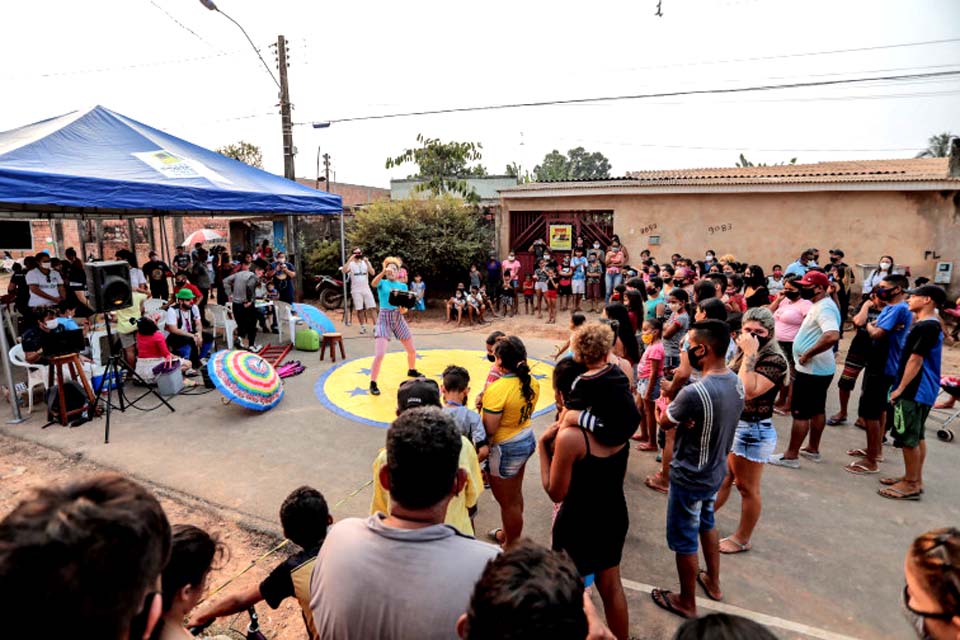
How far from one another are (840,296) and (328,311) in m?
11.3

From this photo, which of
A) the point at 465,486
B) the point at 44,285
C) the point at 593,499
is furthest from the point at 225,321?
the point at 593,499

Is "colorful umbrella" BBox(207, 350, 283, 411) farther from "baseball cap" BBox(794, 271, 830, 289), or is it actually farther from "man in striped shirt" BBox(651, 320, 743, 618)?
"baseball cap" BBox(794, 271, 830, 289)

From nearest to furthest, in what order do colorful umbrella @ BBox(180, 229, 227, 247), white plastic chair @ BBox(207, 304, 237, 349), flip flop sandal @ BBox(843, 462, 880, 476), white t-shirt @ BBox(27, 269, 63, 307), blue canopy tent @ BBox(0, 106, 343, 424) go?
1. flip flop sandal @ BBox(843, 462, 880, 476)
2. blue canopy tent @ BBox(0, 106, 343, 424)
3. white t-shirt @ BBox(27, 269, 63, 307)
4. white plastic chair @ BBox(207, 304, 237, 349)
5. colorful umbrella @ BBox(180, 229, 227, 247)

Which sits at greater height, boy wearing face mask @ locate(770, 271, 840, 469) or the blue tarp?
the blue tarp

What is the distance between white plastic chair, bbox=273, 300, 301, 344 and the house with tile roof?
7322mm

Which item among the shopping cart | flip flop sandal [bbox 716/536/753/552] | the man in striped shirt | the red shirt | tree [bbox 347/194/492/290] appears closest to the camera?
the man in striped shirt

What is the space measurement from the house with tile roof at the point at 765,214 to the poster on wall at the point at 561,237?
101 millimetres

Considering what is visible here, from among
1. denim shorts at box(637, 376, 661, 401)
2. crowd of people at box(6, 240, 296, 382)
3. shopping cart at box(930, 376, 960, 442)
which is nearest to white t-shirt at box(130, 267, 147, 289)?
crowd of people at box(6, 240, 296, 382)

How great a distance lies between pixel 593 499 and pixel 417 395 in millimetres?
1090

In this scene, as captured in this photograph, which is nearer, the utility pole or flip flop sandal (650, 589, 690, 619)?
flip flop sandal (650, 589, 690, 619)

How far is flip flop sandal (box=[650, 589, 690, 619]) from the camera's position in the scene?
2.97m

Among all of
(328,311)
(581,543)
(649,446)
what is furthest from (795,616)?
(328,311)

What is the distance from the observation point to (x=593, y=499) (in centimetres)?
246

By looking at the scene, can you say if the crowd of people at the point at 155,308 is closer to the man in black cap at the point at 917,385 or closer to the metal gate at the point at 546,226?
the metal gate at the point at 546,226
